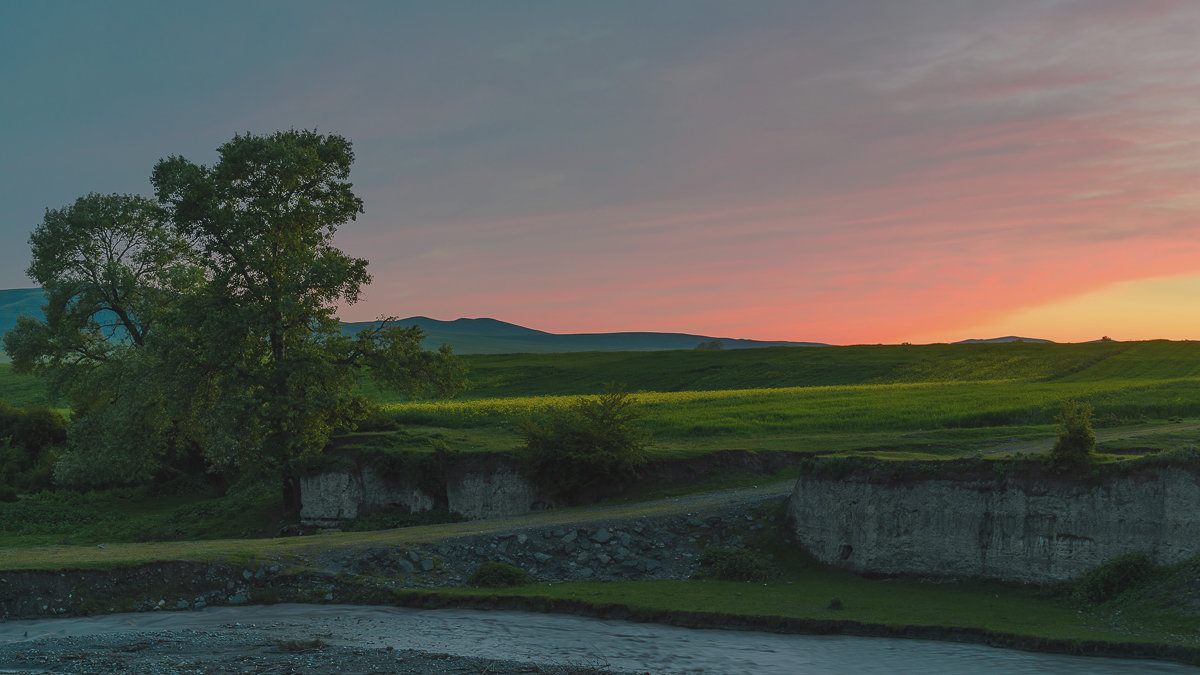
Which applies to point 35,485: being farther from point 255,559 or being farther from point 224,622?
point 224,622

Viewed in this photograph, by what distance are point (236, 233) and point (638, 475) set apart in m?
19.3

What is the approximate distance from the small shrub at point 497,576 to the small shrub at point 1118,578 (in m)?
14.4

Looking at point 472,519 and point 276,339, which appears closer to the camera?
point 472,519

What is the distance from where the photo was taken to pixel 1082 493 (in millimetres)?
24672

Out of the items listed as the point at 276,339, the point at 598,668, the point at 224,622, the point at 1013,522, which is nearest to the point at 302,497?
the point at 276,339

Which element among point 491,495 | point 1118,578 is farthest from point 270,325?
point 1118,578

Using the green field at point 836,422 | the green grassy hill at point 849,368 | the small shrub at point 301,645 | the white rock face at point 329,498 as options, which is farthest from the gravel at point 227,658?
the green grassy hill at point 849,368

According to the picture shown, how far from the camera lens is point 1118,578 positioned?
23.2m

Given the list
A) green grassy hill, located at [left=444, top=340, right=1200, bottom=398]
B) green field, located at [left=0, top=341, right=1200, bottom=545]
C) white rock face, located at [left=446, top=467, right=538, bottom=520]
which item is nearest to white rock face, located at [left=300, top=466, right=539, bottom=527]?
white rock face, located at [left=446, top=467, right=538, bottom=520]

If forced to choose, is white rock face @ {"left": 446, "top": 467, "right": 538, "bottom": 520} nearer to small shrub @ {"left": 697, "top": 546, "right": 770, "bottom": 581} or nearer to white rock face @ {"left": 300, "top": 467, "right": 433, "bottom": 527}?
white rock face @ {"left": 300, "top": 467, "right": 433, "bottom": 527}

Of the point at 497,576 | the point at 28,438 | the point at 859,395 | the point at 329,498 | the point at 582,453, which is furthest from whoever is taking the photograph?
the point at 859,395

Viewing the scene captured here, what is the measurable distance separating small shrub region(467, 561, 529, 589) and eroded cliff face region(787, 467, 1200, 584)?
8580 millimetres

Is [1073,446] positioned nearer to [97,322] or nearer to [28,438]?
[97,322]

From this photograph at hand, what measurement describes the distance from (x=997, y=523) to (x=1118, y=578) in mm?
3303
